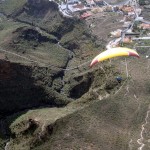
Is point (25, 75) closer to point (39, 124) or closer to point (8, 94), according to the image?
point (8, 94)

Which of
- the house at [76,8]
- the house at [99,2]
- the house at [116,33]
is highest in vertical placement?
the house at [116,33]

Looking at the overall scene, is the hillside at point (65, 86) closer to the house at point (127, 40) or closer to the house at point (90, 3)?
the house at point (127, 40)

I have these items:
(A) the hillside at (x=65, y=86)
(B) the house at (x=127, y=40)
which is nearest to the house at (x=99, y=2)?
(A) the hillside at (x=65, y=86)

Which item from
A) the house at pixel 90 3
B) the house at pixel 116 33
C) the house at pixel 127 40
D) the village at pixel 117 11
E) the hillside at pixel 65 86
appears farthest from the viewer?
the house at pixel 90 3

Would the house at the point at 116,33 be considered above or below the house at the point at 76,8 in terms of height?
above

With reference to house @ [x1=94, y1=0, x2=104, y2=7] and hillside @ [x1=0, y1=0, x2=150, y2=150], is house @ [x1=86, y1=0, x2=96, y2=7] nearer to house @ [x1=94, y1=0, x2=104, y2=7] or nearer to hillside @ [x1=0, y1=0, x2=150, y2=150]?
house @ [x1=94, y1=0, x2=104, y2=7]

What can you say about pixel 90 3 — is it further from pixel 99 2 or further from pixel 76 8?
pixel 76 8
